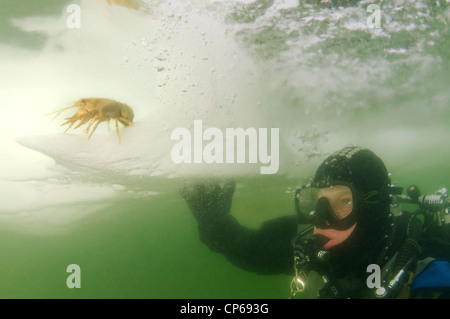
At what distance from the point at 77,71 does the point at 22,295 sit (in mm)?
50092

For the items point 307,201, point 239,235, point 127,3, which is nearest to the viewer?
point 127,3

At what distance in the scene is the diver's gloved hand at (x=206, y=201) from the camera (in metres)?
9.16

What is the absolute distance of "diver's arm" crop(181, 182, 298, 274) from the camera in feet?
29.3

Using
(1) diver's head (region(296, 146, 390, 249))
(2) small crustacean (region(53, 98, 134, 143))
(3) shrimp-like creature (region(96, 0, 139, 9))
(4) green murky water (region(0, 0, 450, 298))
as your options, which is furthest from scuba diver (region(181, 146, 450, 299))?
(3) shrimp-like creature (region(96, 0, 139, 9))

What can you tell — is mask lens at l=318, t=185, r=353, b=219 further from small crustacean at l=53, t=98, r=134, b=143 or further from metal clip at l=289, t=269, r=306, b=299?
small crustacean at l=53, t=98, r=134, b=143

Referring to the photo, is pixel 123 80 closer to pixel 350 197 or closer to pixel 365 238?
pixel 350 197

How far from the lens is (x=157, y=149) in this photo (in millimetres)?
8219

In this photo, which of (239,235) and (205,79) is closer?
(205,79)

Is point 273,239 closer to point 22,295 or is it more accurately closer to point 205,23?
point 205,23

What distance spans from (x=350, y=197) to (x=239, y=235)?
561 centimetres

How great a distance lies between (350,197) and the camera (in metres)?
4.84

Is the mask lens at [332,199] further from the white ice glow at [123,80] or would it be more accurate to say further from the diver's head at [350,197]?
the white ice glow at [123,80]

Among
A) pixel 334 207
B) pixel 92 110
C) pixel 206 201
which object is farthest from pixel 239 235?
pixel 92 110

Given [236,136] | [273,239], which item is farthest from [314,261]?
[236,136]
